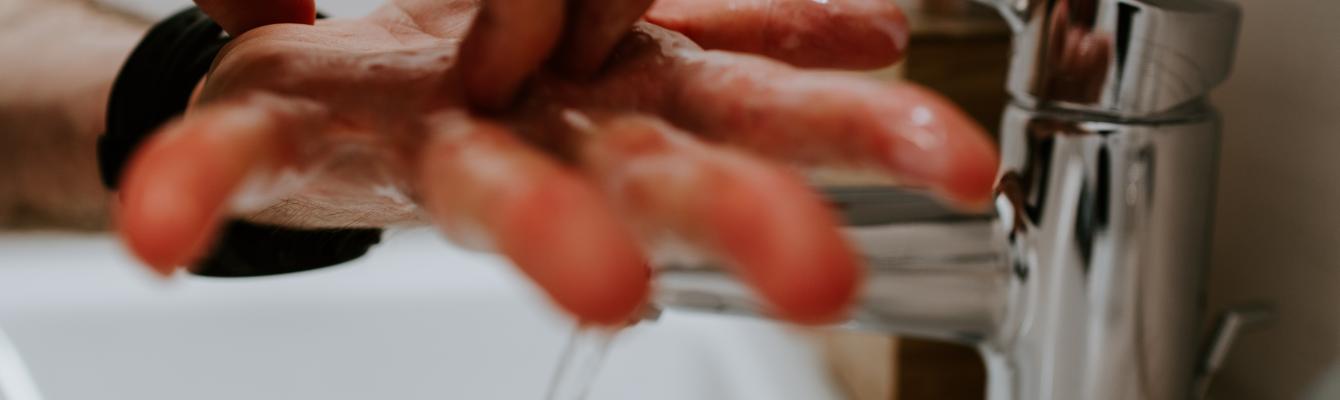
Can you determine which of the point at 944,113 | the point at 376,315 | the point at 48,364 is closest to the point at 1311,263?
the point at 944,113

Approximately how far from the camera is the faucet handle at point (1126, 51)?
0.91 feet

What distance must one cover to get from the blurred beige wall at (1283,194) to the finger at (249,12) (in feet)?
1.10

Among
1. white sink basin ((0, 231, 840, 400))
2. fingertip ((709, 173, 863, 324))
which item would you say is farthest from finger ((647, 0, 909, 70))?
white sink basin ((0, 231, 840, 400))

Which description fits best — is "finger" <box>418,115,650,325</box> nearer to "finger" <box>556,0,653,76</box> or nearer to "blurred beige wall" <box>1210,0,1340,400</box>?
"finger" <box>556,0,653,76</box>

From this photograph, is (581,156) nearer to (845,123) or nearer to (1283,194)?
(845,123)

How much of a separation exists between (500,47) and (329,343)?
1.67 feet

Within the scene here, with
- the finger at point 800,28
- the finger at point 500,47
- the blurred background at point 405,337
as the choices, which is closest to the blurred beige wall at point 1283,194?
the blurred background at point 405,337

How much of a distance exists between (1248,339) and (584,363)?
14.7 inches

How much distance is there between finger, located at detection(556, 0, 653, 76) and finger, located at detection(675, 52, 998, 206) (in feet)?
0.09

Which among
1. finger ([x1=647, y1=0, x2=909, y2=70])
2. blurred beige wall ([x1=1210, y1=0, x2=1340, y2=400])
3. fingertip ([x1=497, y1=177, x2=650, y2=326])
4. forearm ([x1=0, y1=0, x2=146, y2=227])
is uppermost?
fingertip ([x1=497, y1=177, x2=650, y2=326])

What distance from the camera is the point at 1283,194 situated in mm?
375

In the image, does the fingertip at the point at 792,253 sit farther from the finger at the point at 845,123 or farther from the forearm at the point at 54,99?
the forearm at the point at 54,99

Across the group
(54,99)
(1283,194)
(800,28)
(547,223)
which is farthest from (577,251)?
(54,99)

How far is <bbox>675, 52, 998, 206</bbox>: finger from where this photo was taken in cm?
15
